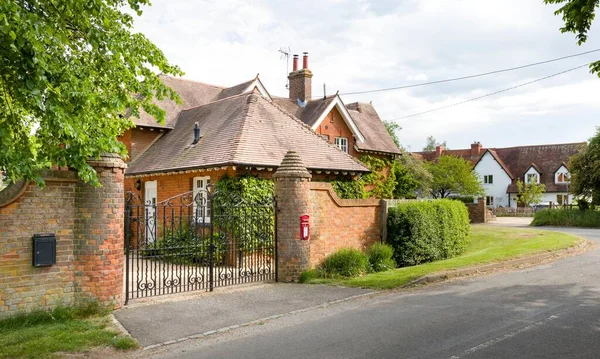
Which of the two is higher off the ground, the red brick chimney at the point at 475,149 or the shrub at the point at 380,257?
the red brick chimney at the point at 475,149

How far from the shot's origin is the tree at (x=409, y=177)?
37.2m

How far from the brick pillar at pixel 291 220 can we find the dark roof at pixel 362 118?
1542 centimetres

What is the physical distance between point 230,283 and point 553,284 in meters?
7.57

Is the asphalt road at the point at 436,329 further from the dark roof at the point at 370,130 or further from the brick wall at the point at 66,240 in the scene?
the dark roof at the point at 370,130

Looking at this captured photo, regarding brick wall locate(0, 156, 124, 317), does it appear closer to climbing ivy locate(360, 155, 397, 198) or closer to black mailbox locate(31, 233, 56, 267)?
black mailbox locate(31, 233, 56, 267)

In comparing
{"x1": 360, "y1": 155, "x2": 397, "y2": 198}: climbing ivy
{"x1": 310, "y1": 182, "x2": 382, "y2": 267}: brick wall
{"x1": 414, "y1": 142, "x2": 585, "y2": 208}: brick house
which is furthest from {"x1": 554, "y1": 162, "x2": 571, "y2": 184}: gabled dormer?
{"x1": 310, "y1": 182, "x2": 382, "y2": 267}: brick wall

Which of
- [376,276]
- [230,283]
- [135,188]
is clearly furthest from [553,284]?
[135,188]

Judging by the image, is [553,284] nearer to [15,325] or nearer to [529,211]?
[15,325]

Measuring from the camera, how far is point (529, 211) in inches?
1945

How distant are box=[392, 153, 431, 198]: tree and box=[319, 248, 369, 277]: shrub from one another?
2366 cm

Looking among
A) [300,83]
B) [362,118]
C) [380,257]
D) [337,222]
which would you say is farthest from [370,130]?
[337,222]

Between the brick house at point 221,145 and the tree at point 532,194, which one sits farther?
the tree at point 532,194

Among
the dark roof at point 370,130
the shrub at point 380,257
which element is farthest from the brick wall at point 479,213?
the shrub at point 380,257

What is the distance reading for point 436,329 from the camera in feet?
24.1
